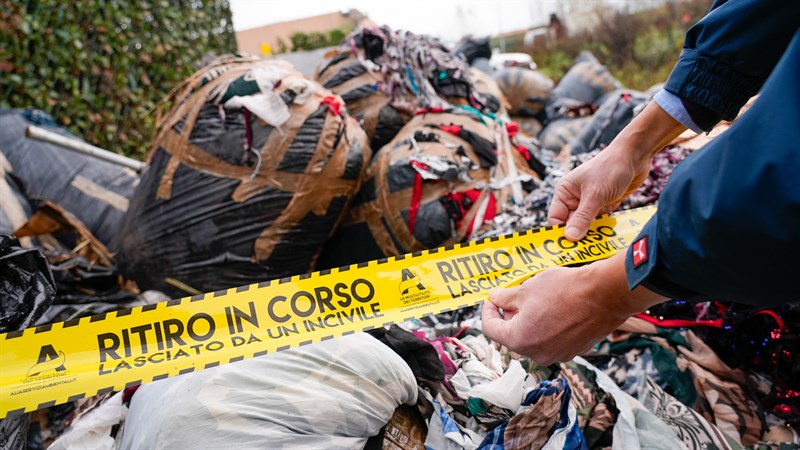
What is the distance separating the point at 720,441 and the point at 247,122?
2096 millimetres

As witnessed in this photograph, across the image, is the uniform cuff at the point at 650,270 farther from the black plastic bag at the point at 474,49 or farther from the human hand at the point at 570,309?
the black plastic bag at the point at 474,49

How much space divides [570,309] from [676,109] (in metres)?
0.75

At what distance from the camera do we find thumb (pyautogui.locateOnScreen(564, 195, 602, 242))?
1451 millimetres

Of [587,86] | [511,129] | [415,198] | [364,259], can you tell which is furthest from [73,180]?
[587,86]

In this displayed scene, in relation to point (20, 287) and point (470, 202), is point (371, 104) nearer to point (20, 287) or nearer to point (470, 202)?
point (470, 202)

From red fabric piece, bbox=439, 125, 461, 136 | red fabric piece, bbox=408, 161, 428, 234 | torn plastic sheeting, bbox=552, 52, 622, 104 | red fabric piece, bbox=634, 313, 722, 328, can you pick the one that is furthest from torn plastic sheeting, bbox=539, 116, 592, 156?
red fabric piece, bbox=634, 313, 722, 328

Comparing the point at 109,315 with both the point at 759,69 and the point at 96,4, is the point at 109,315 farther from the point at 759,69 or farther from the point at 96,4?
the point at 96,4

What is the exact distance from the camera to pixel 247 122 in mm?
2301

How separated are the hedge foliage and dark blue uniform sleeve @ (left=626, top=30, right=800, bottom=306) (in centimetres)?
424

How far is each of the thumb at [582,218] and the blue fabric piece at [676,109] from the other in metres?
0.30

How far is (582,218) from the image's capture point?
4.81 ft

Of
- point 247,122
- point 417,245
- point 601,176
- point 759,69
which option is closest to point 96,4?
point 247,122

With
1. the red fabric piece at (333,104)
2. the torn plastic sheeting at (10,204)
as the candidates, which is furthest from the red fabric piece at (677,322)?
the torn plastic sheeting at (10,204)

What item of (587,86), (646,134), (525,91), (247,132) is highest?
(646,134)
